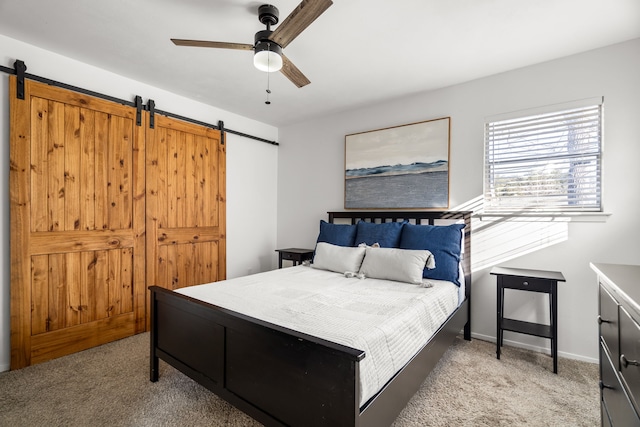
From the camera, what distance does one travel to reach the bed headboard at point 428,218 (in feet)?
10.0

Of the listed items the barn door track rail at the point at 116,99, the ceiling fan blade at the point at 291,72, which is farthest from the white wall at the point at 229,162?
the ceiling fan blade at the point at 291,72

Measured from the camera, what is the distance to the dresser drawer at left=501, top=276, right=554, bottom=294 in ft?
7.82

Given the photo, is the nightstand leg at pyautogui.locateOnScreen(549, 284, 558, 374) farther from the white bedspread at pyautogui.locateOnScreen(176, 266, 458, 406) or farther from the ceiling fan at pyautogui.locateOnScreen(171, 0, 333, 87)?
the ceiling fan at pyautogui.locateOnScreen(171, 0, 333, 87)

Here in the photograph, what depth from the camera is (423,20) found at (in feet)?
6.99

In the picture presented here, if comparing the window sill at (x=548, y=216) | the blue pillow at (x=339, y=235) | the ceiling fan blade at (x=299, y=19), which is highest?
the ceiling fan blade at (x=299, y=19)

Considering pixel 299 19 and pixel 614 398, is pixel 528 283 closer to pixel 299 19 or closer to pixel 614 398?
pixel 614 398

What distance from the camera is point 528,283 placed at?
8.07 feet

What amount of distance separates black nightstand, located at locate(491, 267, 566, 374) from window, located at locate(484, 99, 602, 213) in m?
0.63

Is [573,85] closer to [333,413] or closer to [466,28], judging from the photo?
[466,28]

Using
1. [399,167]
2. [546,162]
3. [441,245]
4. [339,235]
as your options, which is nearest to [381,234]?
[339,235]

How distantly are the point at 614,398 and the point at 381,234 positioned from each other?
6.93 ft

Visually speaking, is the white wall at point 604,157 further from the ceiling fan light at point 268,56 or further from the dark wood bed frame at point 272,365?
the ceiling fan light at point 268,56

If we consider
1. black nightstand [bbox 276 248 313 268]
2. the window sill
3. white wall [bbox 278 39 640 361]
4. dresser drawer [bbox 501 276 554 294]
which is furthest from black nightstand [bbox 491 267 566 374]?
black nightstand [bbox 276 248 313 268]

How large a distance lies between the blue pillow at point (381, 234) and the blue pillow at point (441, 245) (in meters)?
0.13
